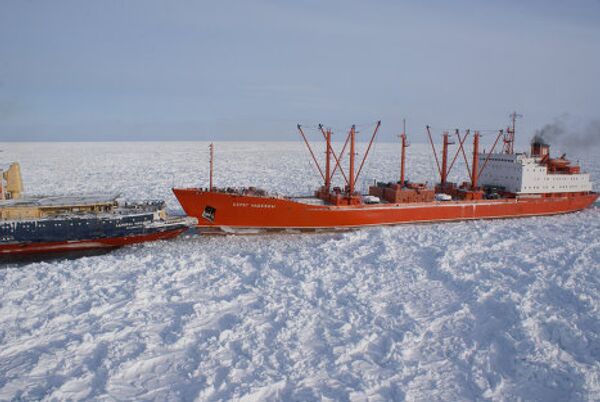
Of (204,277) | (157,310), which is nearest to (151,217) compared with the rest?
(204,277)

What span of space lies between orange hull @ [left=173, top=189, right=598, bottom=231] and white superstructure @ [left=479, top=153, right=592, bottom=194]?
11.0 feet

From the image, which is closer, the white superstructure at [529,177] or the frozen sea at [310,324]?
the frozen sea at [310,324]

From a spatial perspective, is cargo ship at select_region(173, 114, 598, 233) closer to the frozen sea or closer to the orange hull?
the orange hull

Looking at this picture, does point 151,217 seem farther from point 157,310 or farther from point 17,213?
point 157,310

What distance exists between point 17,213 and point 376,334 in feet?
40.0

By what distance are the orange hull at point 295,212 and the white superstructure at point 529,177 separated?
3342 millimetres

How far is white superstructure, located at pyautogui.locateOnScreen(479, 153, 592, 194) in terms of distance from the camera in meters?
21.6

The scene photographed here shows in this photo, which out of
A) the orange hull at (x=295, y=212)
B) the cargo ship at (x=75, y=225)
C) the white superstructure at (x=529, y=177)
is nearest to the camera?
the cargo ship at (x=75, y=225)

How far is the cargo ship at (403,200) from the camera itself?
1645 cm

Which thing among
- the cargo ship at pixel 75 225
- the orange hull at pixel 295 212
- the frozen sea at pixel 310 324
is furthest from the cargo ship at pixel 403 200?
the frozen sea at pixel 310 324

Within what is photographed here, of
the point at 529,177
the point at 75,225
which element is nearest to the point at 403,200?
the point at 529,177

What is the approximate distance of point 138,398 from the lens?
6215mm

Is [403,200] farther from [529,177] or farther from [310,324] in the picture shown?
[310,324]

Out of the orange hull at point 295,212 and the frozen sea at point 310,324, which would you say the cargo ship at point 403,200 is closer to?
the orange hull at point 295,212
